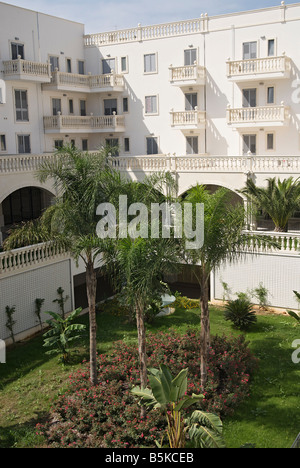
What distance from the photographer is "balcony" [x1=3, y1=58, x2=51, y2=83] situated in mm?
30391

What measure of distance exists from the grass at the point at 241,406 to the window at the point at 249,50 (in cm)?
1750

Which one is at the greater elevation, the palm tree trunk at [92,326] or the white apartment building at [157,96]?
the white apartment building at [157,96]

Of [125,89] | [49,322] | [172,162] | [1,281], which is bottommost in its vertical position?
[49,322]

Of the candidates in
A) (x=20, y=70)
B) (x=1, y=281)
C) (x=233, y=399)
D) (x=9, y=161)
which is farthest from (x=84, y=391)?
(x=20, y=70)

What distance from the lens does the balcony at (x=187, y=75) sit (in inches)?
1251

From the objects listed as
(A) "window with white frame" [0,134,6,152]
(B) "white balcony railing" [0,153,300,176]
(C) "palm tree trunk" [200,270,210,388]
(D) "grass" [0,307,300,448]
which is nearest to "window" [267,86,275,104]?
(B) "white balcony railing" [0,153,300,176]

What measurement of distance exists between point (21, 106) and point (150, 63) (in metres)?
8.93

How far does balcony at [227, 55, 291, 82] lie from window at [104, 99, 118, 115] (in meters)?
9.20

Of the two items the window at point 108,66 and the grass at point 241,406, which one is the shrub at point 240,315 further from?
the window at point 108,66

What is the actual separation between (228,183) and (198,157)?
2174 mm

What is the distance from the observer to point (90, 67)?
37.2 meters

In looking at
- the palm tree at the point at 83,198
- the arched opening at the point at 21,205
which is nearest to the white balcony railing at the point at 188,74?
the arched opening at the point at 21,205

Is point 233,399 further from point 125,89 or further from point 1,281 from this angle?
point 125,89

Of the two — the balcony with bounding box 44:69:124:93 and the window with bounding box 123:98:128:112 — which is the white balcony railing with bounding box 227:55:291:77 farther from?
the balcony with bounding box 44:69:124:93
